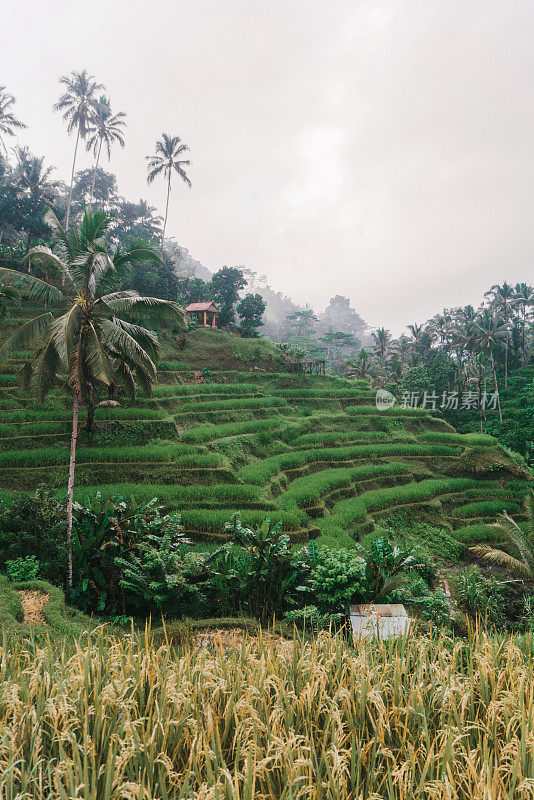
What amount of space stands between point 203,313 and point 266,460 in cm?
1623

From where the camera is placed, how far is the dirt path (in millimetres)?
5461

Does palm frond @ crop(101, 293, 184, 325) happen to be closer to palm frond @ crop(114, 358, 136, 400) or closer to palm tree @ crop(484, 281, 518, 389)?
palm frond @ crop(114, 358, 136, 400)

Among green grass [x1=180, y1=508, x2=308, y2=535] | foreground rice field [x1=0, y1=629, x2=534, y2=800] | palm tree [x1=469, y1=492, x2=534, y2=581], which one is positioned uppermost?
foreground rice field [x1=0, y1=629, x2=534, y2=800]

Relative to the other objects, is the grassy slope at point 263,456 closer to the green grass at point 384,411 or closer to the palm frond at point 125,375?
the green grass at point 384,411

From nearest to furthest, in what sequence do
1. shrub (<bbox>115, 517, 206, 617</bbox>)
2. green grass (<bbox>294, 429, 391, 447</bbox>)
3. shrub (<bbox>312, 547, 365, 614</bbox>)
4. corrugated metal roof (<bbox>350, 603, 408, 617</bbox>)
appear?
corrugated metal roof (<bbox>350, 603, 408, 617</bbox>) → shrub (<bbox>312, 547, 365, 614</bbox>) → shrub (<bbox>115, 517, 206, 617</bbox>) → green grass (<bbox>294, 429, 391, 447</bbox>)

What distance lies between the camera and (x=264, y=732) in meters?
2.43

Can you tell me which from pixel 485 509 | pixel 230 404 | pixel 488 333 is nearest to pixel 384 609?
Result: pixel 485 509

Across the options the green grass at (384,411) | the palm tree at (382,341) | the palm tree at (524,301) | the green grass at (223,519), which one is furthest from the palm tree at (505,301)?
the green grass at (223,519)

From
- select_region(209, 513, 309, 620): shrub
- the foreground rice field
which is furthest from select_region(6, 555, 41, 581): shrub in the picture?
the foreground rice field

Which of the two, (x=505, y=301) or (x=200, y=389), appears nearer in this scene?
(x=200, y=389)

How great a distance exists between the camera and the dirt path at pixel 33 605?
5461mm

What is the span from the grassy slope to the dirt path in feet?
11.8

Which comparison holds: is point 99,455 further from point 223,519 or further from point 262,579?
point 262,579

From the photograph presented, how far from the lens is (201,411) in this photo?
1641cm
